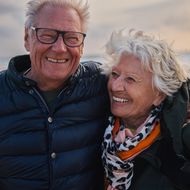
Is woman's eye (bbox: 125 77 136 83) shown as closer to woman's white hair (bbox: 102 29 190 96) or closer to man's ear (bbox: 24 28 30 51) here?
woman's white hair (bbox: 102 29 190 96)

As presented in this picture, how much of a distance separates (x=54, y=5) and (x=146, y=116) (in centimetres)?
87

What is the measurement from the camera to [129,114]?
2.92 meters

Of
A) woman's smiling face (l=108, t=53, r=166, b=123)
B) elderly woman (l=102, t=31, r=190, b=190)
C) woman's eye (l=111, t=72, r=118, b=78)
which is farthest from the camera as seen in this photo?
woman's eye (l=111, t=72, r=118, b=78)

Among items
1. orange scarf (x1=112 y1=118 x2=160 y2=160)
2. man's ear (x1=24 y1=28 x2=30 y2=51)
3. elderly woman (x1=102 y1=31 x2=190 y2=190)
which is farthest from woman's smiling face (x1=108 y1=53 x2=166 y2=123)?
man's ear (x1=24 y1=28 x2=30 y2=51)

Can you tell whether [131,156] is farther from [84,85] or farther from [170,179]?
[84,85]

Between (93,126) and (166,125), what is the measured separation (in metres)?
0.50

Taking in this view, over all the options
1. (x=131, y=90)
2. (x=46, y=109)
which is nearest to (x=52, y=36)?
(x=46, y=109)

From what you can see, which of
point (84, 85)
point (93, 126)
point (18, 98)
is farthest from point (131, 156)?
point (18, 98)

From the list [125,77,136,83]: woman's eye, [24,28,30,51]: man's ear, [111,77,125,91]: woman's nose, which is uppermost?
[24,28,30,51]: man's ear

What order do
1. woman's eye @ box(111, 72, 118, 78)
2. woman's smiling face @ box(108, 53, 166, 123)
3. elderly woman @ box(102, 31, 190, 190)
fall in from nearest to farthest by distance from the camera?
elderly woman @ box(102, 31, 190, 190) → woman's smiling face @ box(108, 53, 166, 123) → woman's eye @ box(111, 72, 118, 78)

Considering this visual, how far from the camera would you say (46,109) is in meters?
2.85

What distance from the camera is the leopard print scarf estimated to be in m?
2.84

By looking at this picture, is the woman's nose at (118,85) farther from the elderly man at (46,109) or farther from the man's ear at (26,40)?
the man's ear at (26,40)

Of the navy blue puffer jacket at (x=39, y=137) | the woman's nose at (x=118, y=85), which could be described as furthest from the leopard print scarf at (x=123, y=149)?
the woman's nose at (x=118, y=85)
